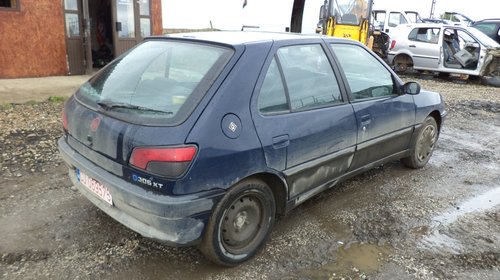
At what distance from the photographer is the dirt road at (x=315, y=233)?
2.81 meters

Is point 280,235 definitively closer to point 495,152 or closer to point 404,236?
point 404,236

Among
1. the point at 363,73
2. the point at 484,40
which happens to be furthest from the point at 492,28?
the point at 363,73

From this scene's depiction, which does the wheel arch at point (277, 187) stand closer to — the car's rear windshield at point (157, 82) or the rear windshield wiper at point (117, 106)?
the car's rear windshield at point (157, 82)

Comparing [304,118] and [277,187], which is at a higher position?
[304,118]

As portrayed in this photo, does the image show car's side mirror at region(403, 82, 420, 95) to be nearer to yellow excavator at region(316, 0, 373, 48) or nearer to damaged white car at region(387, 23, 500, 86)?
yellow excavator at region(316, 0, 373, 48)

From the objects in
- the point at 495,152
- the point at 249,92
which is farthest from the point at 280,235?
the point at 495,152

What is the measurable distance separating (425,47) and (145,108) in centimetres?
1137

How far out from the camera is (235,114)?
2564 mm

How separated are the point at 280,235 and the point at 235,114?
3.97 ft

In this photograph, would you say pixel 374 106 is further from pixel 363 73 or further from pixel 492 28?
pixel 492 28

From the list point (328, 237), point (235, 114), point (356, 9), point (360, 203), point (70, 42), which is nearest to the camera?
point (235, 114)

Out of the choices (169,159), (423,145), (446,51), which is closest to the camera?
(169,159)

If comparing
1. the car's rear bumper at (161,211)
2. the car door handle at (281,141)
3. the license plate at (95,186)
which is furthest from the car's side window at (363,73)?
the license plate at (95,186)

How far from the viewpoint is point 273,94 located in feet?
9.41
